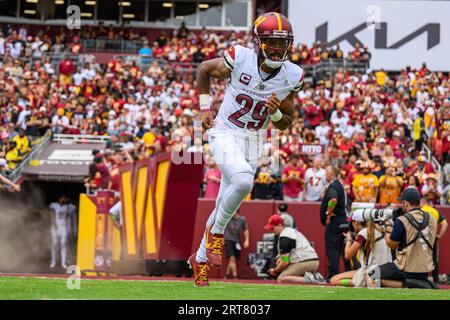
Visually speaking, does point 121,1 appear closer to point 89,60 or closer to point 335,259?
point 89,60

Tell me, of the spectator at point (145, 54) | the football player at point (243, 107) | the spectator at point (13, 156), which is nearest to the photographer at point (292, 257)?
the football player at point (243, 107)

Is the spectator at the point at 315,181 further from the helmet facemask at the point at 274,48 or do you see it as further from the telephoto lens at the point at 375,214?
the helmet facemask at the point at 274,48

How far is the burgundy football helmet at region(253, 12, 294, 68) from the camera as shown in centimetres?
871

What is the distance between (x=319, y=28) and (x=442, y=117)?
16.5 metres

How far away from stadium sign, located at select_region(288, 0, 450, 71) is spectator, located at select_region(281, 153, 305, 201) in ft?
59.8

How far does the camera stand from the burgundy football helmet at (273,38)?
871 cm

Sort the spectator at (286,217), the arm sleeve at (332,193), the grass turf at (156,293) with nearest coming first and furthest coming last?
the grass turf at (156,293), the arm sleeve at (332,193), the spectator at (286,217)

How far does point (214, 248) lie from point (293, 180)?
387 inches

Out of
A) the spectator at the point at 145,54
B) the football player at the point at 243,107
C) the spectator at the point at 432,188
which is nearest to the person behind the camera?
the football player at the point at 243,107

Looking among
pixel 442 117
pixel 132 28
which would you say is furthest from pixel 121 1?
pixel 442 117

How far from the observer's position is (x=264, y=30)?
344 inches

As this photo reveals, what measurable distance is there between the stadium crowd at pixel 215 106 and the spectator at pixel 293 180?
2 centimetres

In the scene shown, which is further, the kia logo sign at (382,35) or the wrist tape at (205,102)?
the kia logo sign at (382,35)

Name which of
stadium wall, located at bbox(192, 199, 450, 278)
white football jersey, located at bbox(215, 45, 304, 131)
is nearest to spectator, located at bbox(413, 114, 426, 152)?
stadium wall, located at bbox(192, 199, 450, 278)
